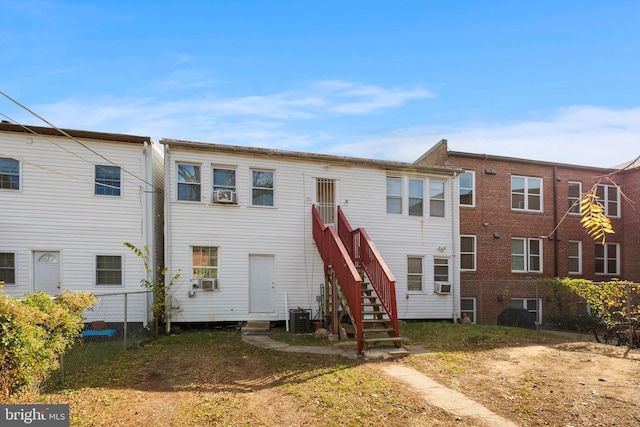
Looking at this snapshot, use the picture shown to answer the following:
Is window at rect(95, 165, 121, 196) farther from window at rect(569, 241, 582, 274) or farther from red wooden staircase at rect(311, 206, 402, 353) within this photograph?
window at rect(569, 241, 582, 274)

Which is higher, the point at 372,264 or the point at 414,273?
the point at 372,264

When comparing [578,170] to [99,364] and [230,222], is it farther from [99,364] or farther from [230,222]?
[99,364]

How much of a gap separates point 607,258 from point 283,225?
17403mm

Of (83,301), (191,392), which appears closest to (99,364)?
(83,301)

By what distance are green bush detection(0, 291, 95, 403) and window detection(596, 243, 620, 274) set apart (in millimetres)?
22781

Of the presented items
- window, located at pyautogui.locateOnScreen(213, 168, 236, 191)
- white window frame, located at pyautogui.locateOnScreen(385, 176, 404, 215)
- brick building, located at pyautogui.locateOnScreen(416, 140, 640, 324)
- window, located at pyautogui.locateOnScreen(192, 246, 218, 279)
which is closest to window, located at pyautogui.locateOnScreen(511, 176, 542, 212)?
brick building, located at pyautogui.locateOnScreen(416, 140, 640, 324)

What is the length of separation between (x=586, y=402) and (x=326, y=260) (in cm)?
727

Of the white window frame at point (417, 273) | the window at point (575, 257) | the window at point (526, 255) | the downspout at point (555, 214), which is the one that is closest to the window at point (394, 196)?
the white window frame at point (417, 273)

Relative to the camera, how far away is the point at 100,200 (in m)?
12.6

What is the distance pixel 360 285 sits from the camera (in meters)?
9.45

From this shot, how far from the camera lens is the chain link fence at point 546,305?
40.1 feet

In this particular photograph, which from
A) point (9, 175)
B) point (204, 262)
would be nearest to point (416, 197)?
point (204, 262)

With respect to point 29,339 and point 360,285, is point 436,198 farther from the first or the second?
point 29,339

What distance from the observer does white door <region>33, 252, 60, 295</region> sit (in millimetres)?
12094
